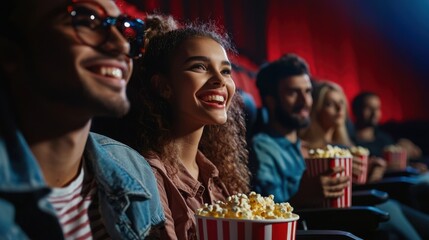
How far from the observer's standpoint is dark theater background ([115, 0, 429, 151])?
3015 mm

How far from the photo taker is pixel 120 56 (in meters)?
1.02

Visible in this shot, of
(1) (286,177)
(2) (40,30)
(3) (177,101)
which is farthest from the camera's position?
(1) (286,177)

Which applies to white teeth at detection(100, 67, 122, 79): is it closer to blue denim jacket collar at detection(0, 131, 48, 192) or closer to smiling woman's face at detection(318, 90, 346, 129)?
blue denim jacket collar at detection(0, 131, 48, 192)

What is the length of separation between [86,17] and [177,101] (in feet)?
2.10

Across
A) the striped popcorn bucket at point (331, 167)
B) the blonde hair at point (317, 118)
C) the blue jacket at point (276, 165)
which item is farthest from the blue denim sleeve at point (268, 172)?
the blonde hair at point (317, 118)

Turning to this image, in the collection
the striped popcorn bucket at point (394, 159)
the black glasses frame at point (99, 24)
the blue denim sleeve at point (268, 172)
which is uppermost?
the black glasses frame at point (99, 24)

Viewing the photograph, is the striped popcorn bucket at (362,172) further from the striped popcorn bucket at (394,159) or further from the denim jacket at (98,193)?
the denim jacket at (98,193)

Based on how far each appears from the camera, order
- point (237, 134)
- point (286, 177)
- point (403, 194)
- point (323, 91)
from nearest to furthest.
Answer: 1. point (237, 134)
2. point (286, 177)
3. point (403, 194)
4. point (323, 91)

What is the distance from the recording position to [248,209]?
121 cm

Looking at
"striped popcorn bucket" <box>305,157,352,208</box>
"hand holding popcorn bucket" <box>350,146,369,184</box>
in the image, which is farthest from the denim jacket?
"hand holding popcorn bucket" <box>350,146,369,184</box>

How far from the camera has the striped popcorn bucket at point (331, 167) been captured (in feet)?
6.67

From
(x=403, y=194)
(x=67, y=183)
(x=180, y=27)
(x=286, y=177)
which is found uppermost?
(x=180, y=27)

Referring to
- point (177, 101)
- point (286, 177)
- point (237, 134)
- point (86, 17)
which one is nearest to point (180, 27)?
point (177, 101)

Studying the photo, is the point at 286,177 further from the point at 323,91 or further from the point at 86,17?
the point at 86,17
